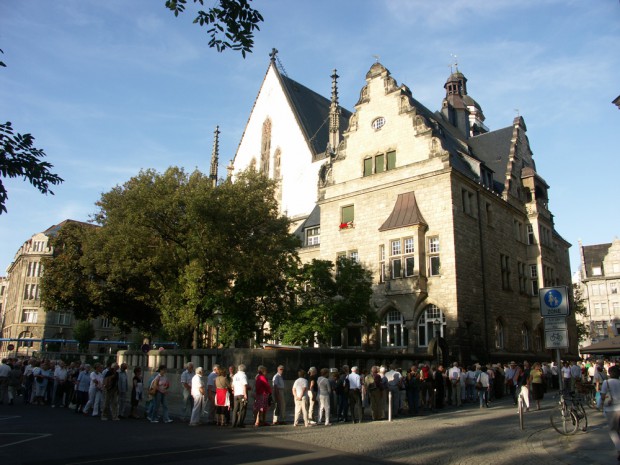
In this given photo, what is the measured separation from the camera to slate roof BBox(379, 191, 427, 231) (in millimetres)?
28719

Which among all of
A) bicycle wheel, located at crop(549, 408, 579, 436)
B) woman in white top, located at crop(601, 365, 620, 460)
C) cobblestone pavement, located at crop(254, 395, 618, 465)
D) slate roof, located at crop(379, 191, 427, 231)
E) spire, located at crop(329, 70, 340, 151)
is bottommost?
cobblestone pavement, located at crop(254, 395, 618, 465)

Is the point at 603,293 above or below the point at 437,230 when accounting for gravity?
above

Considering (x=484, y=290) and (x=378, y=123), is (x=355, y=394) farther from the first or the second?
(x=378, y=123)

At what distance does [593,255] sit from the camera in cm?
8012

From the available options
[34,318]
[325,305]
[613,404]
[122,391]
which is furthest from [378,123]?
[34,318]

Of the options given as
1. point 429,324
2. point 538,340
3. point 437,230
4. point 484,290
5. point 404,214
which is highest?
point 404,214

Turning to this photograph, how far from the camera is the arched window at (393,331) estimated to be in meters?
28.6

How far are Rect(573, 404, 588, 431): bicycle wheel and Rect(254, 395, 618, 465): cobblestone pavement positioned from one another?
223mm

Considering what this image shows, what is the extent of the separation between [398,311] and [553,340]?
17.2 meters

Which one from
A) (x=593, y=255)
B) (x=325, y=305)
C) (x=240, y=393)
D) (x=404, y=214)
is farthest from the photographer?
(x=593, y=255)

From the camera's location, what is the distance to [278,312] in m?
26.5

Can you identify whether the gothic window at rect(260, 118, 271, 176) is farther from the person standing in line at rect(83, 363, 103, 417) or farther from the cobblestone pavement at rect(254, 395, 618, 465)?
the cobblestone pavement at rect(254, 395, 618, 465)

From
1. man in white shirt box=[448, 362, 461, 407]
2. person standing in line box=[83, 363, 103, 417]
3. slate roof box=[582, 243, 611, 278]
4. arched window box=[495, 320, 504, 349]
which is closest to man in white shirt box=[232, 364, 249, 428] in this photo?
person standing in line box=[83, 363, 103, 417]

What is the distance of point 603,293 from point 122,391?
3008 inches
